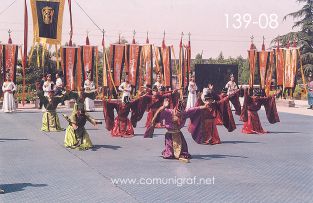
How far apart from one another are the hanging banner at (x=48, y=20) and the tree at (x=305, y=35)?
23.1 metres

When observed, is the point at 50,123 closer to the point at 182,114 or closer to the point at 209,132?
the point at 209,132

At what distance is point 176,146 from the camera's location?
29.1 ft

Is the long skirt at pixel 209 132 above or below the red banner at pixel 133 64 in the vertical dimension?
below

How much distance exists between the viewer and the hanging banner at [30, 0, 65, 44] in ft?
62.5

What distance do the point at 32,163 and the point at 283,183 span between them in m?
4.48

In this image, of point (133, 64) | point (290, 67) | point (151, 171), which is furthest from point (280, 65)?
point (151, 171)

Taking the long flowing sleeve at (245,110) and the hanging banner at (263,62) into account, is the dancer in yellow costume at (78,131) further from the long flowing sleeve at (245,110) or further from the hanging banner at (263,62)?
the hanging banner at (263,62)

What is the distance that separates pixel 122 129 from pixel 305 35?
29907 mm

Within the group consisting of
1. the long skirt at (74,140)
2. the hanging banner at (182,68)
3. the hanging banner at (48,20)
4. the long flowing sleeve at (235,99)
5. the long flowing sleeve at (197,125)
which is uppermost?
the hanging banner at (48,20)

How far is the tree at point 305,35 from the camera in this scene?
1484 inches

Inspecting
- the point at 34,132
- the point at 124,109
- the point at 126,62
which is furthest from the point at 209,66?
the point at 126,62

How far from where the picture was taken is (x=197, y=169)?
795cm

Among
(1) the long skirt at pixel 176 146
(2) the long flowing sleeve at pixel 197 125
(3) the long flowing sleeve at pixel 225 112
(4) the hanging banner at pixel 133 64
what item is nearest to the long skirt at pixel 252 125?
(3) the long flowing sleeve at pixel 225 112

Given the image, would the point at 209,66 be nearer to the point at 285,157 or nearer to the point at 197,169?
the point at 285,157
